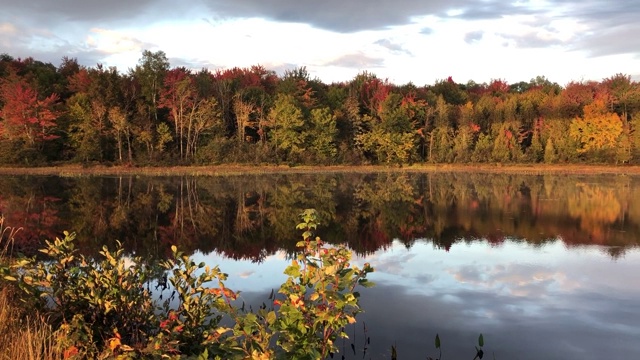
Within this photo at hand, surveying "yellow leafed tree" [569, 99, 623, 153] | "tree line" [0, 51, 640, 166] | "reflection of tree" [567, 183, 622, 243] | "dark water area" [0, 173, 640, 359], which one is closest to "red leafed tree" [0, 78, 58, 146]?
"tree line" [0, 51, 640, 166]

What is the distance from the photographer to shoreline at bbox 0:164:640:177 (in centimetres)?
4130

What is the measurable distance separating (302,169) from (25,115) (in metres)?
24.1

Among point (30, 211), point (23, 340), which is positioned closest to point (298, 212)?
point (30, 211)

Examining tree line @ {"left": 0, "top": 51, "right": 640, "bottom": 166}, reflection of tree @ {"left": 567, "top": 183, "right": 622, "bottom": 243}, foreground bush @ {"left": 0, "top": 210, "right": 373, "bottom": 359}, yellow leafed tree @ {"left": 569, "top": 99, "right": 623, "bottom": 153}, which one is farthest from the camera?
yellow leafed tree @ {"left": 569, "top": 99, "right": 623, "bottom": 153}

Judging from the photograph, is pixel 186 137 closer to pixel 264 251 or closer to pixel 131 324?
pixel 264 251

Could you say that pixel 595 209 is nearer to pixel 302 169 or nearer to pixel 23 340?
pixel 23 340

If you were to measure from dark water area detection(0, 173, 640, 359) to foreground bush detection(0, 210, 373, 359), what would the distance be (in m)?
2.70

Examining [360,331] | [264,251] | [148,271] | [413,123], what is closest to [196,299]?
[148,271]

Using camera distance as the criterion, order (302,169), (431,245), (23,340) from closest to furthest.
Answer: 1. (23,340)
2. (431,245)
3. (302,169)

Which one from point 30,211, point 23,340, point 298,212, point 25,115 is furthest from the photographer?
point 25,115

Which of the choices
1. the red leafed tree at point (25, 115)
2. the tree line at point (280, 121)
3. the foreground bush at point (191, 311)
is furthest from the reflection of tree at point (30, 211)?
the tree line at point (280, 121)

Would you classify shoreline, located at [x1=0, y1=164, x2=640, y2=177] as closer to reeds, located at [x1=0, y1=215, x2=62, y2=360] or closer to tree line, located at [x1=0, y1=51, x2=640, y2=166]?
tree line, located at [x1=0, y1=51, x2=640, y2=166]

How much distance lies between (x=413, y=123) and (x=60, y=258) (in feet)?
169

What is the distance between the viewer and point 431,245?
47.3ft
